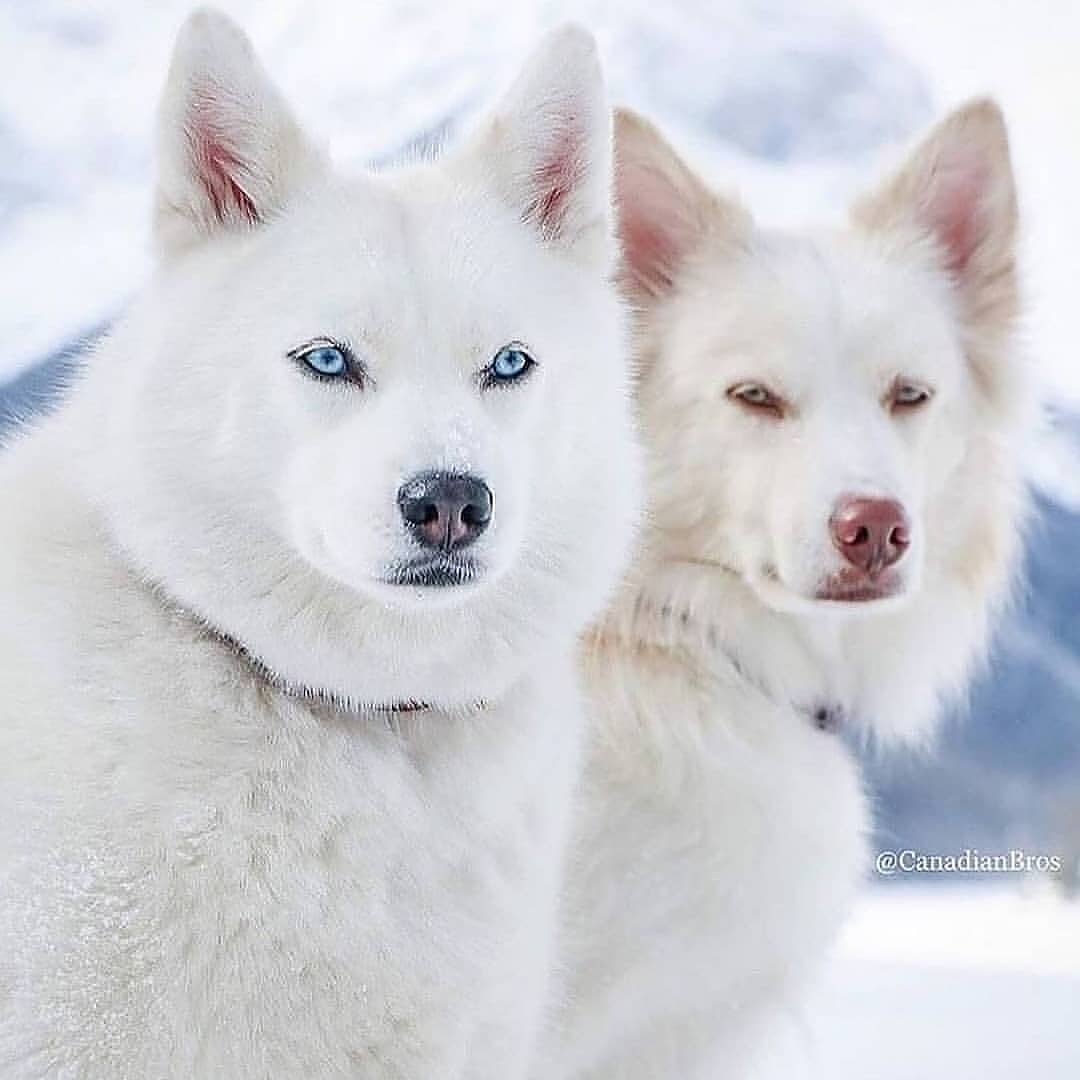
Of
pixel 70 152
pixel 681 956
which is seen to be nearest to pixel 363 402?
pixel 681 956

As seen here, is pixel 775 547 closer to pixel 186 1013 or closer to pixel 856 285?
pixel 856 285

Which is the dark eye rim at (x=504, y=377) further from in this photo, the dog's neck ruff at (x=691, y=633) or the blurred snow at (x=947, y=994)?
the blurred snow at (x=947, y=994)

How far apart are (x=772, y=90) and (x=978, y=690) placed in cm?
101

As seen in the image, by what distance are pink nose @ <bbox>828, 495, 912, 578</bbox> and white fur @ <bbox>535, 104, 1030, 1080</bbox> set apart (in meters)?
0.01

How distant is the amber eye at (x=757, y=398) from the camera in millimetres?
1601

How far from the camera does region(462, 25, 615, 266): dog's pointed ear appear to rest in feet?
3.98

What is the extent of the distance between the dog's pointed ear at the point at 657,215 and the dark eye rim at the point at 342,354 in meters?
0.66

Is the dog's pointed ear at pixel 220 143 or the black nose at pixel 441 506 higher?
the dog's pointed ear at pixel 220 143

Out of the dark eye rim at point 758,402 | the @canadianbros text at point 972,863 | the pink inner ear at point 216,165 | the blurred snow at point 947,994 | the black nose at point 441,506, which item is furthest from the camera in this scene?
the @canadianbros text at point 972,863

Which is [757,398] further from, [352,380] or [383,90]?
[383,90]

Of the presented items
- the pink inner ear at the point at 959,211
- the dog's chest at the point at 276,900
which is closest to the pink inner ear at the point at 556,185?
the dog's chest at the point at 276,900

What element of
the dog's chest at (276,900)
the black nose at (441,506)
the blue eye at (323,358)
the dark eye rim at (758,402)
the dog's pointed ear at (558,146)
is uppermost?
the dog's pointed ear at (558,146)

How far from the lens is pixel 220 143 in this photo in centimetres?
114

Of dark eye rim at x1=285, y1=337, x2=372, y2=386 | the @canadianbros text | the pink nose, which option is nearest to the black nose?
dark eye rim at x1=285, y1=337, x2=372, y2=386
